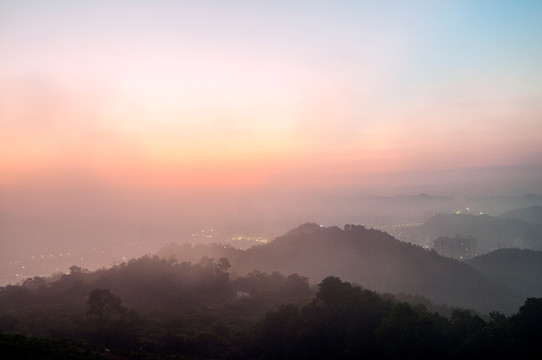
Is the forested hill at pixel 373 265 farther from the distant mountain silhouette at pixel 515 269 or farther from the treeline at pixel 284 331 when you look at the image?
the treeline at pixel 284 331

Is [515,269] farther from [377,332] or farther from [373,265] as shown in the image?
[377,332]

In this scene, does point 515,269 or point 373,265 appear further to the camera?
point 515,269

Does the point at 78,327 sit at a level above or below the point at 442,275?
above

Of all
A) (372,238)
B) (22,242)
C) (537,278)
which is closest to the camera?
(537,278)

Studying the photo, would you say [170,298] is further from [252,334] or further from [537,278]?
Result: [537,278]

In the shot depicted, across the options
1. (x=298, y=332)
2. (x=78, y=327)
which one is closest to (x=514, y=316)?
(x=298, y=332)

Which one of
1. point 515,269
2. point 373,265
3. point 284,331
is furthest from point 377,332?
point 515,269
